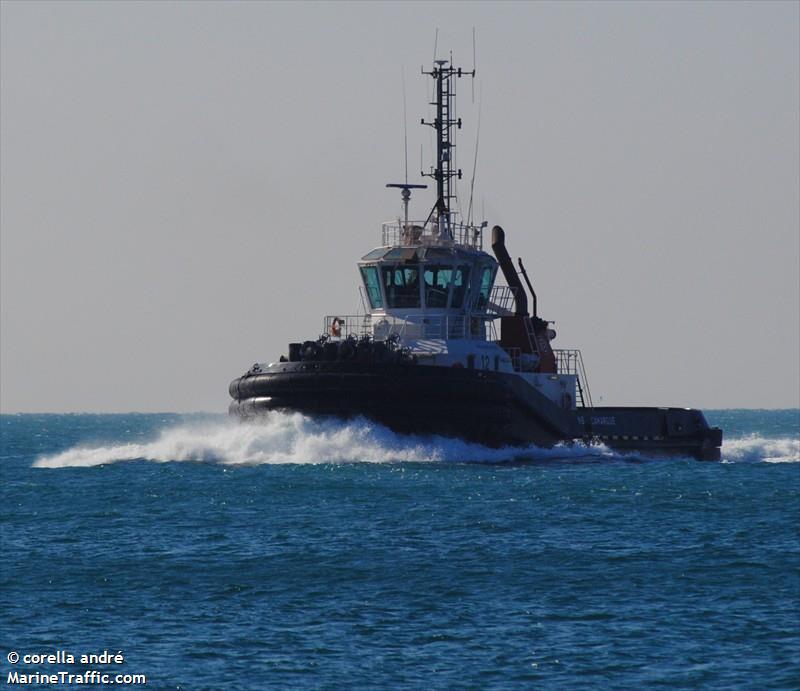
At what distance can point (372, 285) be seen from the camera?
52438 mm

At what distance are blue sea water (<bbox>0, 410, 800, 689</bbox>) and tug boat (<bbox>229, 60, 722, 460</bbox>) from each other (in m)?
0.98

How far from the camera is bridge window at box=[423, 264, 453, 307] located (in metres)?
51.2

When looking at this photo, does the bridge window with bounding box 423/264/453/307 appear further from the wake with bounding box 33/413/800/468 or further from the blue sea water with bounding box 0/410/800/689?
the blue sea water with bounding box 0/410/800/689

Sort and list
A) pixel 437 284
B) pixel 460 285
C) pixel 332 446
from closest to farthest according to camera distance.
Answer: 1. pixel 332 446
2. pixel 437 284
3. pixel 460 285

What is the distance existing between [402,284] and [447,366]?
5.24m

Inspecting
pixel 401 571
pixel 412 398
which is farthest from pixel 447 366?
pixel 401 571

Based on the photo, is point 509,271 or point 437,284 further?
point 509,271

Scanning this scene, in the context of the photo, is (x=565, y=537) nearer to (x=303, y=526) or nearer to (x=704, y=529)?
(x=704, y=529)

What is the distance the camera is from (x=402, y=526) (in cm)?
3375

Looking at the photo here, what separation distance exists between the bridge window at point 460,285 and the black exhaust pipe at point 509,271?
5.31 metres

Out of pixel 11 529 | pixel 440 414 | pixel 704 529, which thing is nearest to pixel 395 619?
pixel 704 529

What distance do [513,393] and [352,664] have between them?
87.1ft

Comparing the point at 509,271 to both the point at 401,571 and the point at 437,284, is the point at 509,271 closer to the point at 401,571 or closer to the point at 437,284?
the point at 437,284

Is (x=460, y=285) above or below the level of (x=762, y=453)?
above
